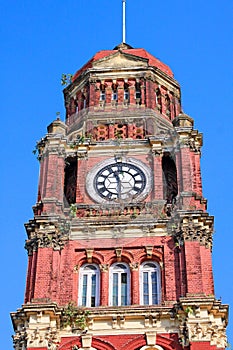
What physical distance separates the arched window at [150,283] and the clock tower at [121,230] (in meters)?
0.04

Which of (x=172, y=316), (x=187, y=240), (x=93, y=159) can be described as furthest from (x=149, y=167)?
(x=172, y=316)

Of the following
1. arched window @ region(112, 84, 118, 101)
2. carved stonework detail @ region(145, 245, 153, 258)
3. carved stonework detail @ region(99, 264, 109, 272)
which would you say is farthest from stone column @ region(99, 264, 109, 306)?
arched window @ region(112, 84, 118, 101)

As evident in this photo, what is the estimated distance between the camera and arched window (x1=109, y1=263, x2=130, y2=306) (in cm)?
3784

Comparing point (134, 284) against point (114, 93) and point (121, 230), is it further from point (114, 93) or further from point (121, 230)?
point (114, 93)

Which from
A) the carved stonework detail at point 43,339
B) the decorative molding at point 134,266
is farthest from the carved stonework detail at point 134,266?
the carved stonework detail at point 43,339

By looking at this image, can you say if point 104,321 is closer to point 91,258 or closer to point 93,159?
point 91,258

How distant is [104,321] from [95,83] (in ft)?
51.9

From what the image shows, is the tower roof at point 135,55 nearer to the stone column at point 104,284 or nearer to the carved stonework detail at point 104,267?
the carved stonework detail at point 104,267

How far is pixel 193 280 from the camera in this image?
37281 mm

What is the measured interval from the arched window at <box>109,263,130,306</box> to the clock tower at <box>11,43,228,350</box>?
5 centimetres

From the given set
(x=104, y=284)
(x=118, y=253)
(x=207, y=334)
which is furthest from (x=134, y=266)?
(x=207, y=334)

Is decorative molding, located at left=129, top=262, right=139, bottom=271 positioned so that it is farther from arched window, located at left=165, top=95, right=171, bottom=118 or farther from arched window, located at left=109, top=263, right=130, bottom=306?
arched window, located at left=165, top=95, right=171, bottom=118

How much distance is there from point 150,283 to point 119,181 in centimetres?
605

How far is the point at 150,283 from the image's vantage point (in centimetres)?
3838
